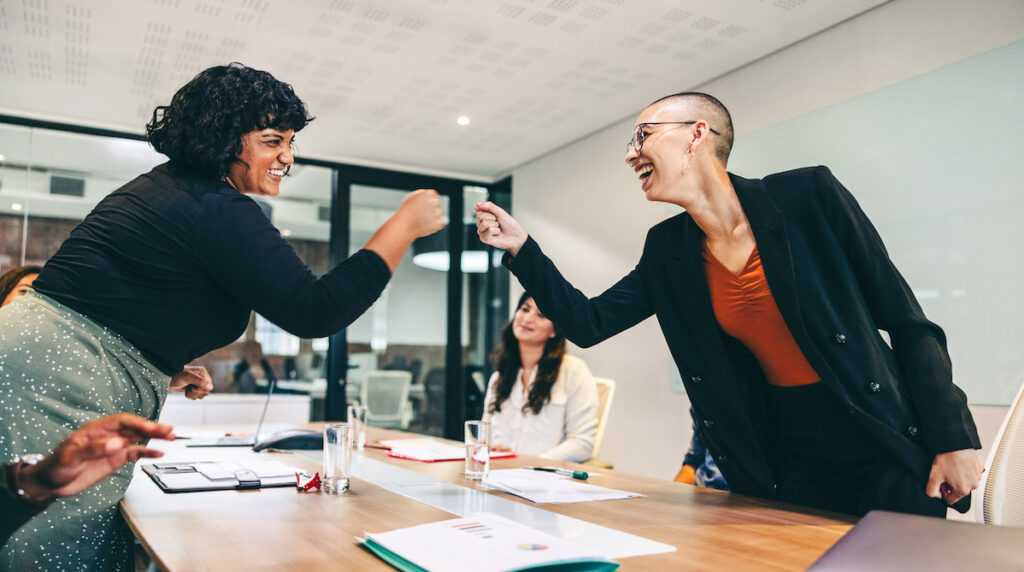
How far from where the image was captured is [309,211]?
20.3ft

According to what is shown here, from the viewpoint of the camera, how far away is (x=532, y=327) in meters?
3.28

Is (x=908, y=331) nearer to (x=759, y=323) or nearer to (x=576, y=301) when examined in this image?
(x=759, y=323)

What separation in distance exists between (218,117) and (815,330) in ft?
4.28

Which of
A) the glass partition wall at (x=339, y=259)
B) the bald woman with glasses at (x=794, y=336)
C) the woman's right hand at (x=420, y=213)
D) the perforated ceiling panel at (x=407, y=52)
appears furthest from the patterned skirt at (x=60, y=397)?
the glass partition wall at (x=339, y=259)

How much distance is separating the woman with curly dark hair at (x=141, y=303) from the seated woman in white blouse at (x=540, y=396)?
1.82 meters

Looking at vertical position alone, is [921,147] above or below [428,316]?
above

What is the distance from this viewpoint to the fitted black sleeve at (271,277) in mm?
1189

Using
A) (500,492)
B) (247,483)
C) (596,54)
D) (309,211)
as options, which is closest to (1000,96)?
(596,54)

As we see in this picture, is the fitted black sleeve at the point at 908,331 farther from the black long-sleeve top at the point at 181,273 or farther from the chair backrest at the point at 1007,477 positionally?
the black long-sleeve top at the point at 181,273

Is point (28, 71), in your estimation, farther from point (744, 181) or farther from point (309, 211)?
point (744, 181)

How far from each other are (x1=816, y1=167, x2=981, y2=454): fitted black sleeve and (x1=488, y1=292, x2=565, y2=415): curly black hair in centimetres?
167

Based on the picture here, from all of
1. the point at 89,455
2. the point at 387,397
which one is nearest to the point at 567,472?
the point at 89,455

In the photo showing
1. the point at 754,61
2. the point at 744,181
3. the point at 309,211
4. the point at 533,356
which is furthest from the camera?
the point at 309,211

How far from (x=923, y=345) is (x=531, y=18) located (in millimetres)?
2623
